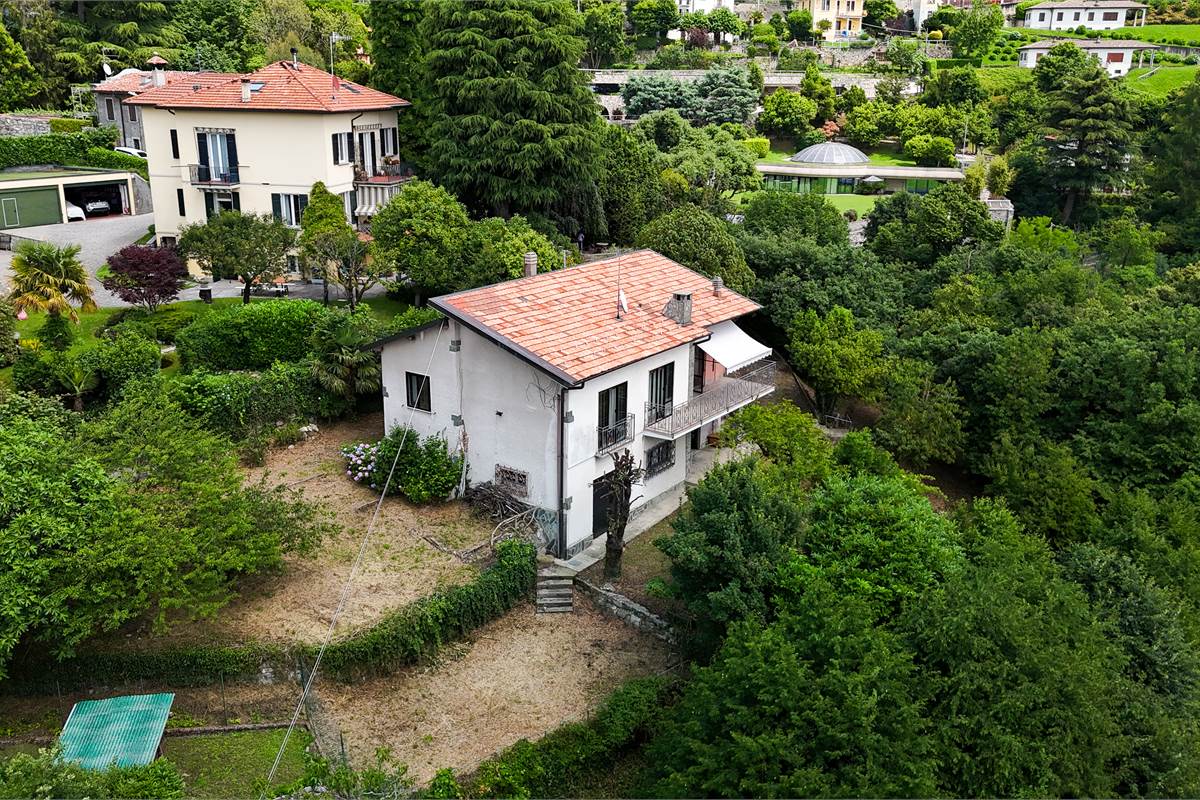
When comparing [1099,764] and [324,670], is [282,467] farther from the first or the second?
[1099,764]

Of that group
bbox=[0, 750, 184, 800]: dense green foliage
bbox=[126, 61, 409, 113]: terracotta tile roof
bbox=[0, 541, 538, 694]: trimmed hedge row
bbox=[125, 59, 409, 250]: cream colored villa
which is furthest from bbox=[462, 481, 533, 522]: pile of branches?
bbox=[126, 61, 409, 113]: terracotta tile roof

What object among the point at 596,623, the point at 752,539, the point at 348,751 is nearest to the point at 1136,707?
the point at 752,539

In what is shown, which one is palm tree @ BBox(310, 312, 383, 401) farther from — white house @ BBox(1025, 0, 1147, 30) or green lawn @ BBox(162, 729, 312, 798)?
white house @ BBox(1025, 0, 1147, 30)

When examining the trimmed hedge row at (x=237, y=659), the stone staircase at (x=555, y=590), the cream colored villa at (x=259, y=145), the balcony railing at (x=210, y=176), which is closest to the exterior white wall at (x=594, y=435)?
the stone staircase at (x=555, y=590)

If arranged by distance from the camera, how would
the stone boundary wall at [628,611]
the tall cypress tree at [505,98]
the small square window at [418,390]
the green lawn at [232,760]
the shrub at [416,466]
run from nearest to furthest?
the green lawn at [232,760] < the stone boundary wall at [628,611] < the shrub at [416,466] < the small square window at [418,390] < the tall cypress tree at [505,98]

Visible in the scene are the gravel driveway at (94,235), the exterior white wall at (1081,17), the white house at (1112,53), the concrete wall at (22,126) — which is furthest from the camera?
the exterior white wall at (1081,17)

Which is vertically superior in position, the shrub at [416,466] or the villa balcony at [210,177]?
the villa balcony at [210,177]

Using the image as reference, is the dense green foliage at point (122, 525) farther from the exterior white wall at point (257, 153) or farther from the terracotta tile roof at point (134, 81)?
the terracotta tile roof at point (134, 81)
